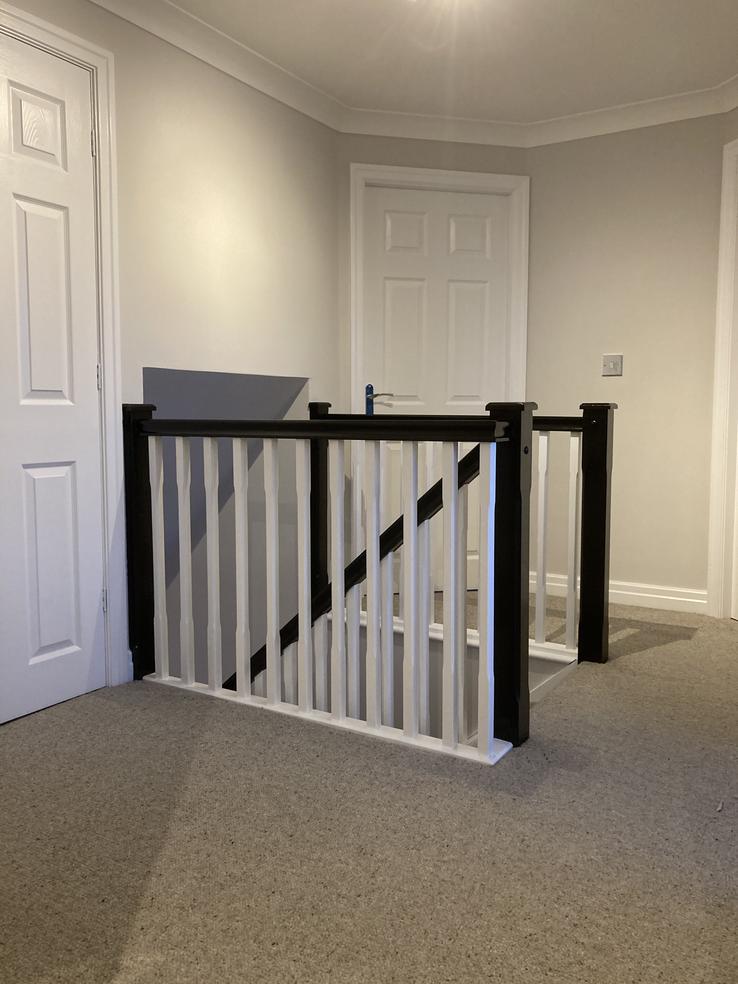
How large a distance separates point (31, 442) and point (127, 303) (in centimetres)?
59

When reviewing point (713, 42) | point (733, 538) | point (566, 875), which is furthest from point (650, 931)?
point (713, 42)

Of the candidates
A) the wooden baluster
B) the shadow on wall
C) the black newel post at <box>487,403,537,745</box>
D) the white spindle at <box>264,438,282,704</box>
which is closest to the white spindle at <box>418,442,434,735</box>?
the black newel post at <box>487,403,537,745</box>

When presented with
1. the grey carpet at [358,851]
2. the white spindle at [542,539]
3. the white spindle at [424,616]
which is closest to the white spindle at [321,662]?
the grey carpet at [358,851]

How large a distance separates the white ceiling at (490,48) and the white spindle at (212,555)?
1542 mm

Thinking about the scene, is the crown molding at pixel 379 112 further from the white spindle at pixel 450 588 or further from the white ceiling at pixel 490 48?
the white spindle at pixel 450 588

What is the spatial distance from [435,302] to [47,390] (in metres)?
2.13

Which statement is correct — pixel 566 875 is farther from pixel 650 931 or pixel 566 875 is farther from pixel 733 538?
pixel 733 538

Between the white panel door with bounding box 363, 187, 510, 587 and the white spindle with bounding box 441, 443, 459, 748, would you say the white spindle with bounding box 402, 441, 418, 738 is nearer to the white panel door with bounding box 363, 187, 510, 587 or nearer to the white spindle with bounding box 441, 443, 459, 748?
the white spindle with bounding box 441, 443, 459, 748

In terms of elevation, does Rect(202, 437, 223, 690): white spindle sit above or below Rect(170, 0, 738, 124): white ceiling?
Result: below

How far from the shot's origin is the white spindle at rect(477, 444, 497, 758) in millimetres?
2047

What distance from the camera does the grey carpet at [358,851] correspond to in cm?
138

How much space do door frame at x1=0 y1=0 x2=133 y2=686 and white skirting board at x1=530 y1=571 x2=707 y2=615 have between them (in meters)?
2.23

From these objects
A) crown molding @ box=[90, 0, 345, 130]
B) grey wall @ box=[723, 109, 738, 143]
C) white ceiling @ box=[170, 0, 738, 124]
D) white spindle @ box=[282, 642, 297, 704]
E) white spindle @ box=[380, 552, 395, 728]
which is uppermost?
white ceiling @ box=[170, 0, 738, 124]

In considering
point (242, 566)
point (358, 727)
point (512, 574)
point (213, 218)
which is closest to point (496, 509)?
point (512, 574)
